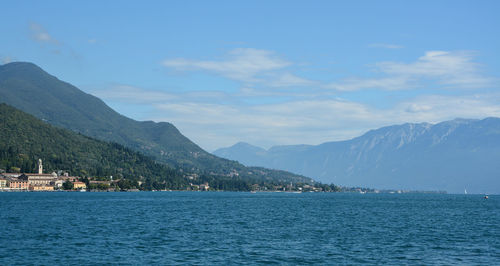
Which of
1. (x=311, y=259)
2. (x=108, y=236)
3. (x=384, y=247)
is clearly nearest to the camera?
(x=311, y=259)

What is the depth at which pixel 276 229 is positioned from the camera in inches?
3241

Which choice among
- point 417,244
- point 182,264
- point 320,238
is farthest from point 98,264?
point 417,244

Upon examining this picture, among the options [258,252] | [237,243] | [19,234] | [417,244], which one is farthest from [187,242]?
[417,244]

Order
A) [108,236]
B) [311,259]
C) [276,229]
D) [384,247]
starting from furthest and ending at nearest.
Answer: [276,229] → [108,236] → [384,247] → [311,259]

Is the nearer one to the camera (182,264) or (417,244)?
(182,264)

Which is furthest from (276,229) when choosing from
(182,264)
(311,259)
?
(182,264)

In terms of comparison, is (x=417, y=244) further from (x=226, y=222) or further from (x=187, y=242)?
(x=226, y=222)

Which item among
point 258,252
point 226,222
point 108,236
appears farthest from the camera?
point 226,222

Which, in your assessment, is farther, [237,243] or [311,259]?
[237,243]

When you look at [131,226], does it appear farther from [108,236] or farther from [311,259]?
[311,259]

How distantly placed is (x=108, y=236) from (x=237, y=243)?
1712cm

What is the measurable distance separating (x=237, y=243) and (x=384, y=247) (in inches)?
677

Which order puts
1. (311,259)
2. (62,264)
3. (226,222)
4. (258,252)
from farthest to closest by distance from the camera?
(226,222), (258,252), (311,259), (62,264)

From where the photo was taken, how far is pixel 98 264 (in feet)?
166
